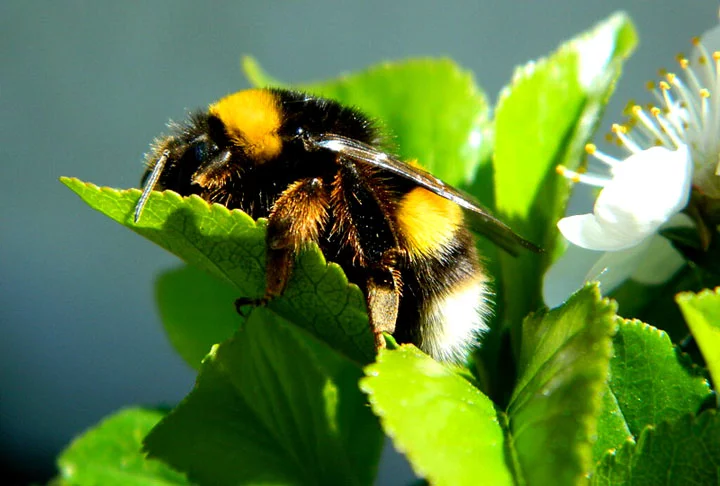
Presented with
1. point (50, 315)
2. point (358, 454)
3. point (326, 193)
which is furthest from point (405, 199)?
point (50, 315)

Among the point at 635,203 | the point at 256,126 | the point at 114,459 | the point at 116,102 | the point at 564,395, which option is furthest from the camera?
the point at 116,102

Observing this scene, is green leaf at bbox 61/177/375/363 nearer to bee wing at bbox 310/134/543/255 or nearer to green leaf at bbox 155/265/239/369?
bee wing at bbox 310/134/543/255

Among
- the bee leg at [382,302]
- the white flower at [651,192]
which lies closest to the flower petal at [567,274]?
the white flower at [651,192]

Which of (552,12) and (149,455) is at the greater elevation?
(552,12)

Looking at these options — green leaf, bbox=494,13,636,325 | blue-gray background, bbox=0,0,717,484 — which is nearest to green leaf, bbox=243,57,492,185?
green leaf, bbox=494,13,636,325

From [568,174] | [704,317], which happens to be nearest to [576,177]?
[568,174]

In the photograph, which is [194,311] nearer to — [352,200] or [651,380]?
[352,200]

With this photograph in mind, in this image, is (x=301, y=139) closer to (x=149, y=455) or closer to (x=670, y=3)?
(x=149, y=455)
